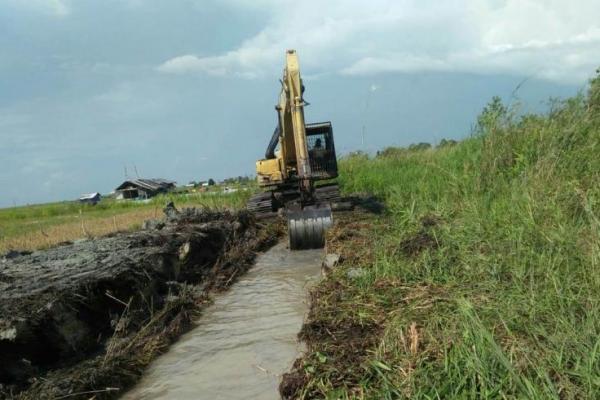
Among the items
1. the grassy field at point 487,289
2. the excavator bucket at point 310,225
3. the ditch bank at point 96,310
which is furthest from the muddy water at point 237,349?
the excavator bucket at point 310,225

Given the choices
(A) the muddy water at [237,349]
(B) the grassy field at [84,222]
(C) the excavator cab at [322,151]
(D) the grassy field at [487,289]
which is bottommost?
(A) the muddy water at [237,349]

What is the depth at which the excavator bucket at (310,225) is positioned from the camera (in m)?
11.5

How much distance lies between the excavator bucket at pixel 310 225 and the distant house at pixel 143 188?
4212 centimetres

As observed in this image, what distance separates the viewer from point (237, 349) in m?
5.89

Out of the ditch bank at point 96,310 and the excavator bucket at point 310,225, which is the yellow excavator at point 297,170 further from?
the ditch bank at point 96,310

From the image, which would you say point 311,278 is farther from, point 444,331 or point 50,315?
point 444,331

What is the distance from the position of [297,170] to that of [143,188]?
43291mm

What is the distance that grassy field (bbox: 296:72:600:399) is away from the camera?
3.30 metres

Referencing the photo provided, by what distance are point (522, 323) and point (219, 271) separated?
271 inches

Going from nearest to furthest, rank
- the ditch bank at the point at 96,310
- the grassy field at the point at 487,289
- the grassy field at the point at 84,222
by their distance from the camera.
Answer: the grassy field at the point at 487,289, the ditch bank at the point at 96,310, the grassy field at the point at 84,222

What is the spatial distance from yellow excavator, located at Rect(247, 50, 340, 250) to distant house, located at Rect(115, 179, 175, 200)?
38.1m

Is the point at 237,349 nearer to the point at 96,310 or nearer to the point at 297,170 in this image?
the point at 96,310

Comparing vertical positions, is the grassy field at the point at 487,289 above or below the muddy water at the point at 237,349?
above

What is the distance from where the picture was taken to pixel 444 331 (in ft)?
13.1
